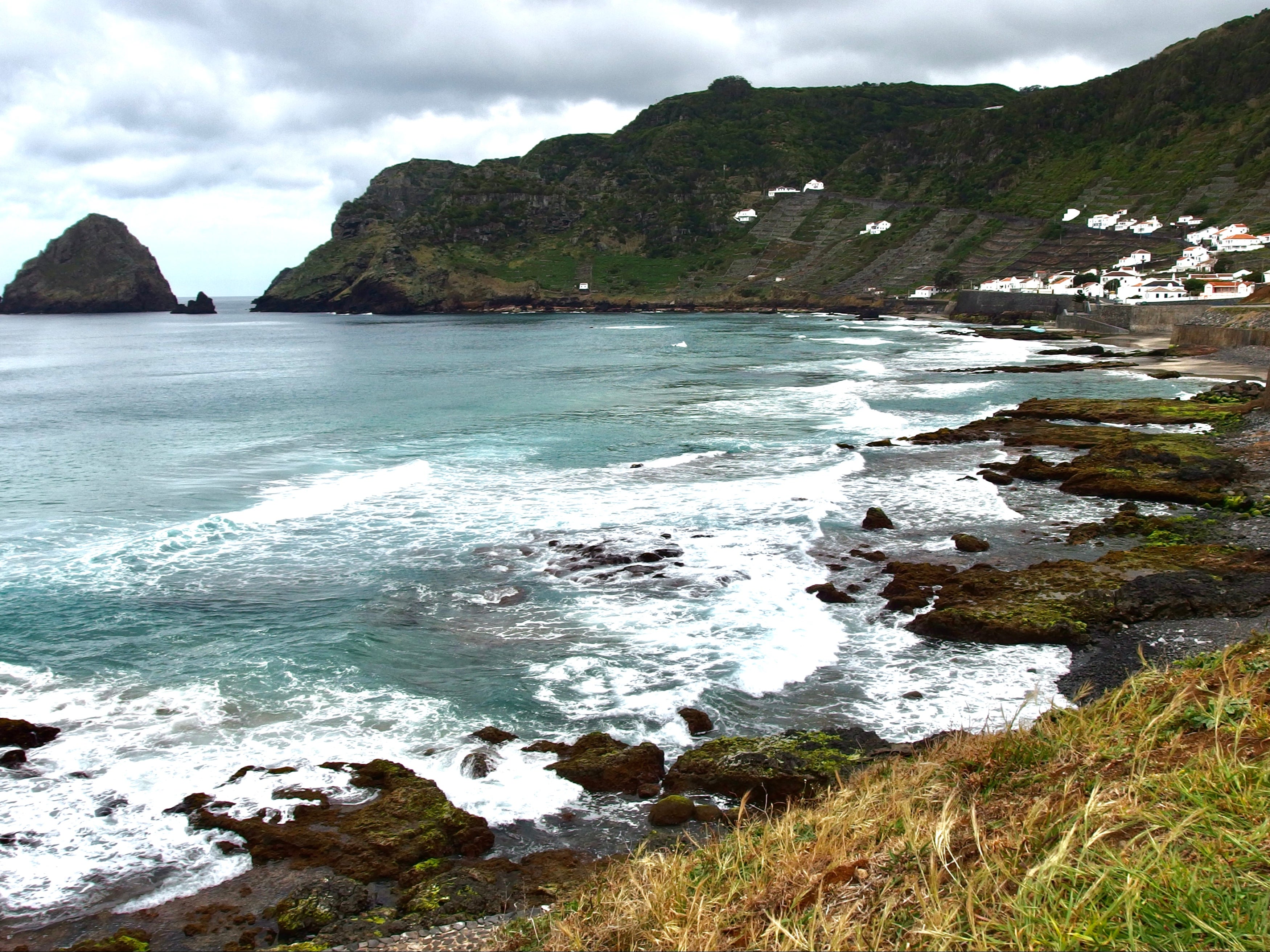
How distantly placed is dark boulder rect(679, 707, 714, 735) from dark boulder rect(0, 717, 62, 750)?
7.87 m

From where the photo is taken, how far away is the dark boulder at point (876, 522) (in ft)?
64.4

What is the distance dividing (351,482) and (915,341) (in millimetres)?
61074

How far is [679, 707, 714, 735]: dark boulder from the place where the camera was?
11148mm

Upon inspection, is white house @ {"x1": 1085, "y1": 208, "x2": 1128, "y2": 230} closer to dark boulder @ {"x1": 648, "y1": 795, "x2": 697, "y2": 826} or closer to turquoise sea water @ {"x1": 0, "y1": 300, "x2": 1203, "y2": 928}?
turquoise sea water @ {"x1": 0, "y1": 300, "x2": 1203, "y2": 928}

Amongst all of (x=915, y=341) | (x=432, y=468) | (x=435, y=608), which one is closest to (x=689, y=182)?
(x=915, y=341)

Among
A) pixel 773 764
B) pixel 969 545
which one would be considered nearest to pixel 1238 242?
pixel 969 545

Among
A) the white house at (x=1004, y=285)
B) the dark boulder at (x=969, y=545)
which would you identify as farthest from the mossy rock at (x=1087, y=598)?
the white house at (x=1004, y=285)

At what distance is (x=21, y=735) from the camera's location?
35.8ft

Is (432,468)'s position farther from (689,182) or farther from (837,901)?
(689,182)

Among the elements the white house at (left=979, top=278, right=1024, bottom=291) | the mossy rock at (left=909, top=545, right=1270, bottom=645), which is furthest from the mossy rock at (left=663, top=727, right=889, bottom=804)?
the white house at (left=979, top=278, right=1024, bottom=291)

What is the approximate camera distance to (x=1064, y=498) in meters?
21.6

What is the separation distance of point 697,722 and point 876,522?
9867 mm

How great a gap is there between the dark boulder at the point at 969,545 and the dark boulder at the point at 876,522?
5.86 feet

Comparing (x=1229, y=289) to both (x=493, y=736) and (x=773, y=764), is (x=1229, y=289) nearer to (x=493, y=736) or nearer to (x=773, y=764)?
(x=773, y=764)
